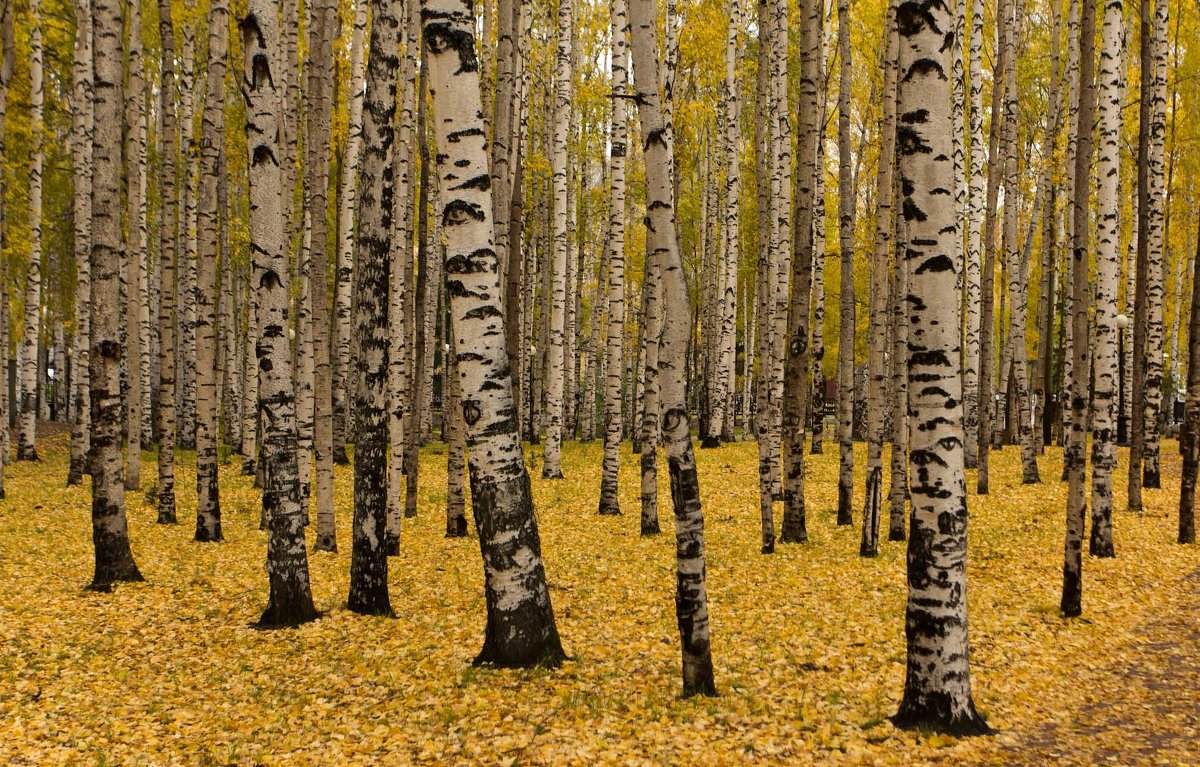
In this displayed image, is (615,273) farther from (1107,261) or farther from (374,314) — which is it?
(1107,261)

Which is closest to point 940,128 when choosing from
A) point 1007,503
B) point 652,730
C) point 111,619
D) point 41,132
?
point 652,730

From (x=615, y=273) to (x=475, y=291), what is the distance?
7.59 meters

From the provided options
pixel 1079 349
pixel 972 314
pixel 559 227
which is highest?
pixel 559 227

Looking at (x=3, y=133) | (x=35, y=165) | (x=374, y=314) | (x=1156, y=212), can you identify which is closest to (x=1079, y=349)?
(x=1156, y=212)

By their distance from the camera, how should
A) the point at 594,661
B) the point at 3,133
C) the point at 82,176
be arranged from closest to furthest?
the point at 594,661
the point at 82,176
the point at 3,133

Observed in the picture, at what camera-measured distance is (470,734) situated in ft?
17.5

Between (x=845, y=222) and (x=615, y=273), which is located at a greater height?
(x=845, y=222)

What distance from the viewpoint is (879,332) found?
11.0 m

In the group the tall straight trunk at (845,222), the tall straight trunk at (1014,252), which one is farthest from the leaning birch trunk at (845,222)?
the tall straight trunk at (1014,252)

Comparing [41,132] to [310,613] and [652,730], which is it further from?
[652,730]

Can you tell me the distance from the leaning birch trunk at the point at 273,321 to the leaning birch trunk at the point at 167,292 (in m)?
5.62

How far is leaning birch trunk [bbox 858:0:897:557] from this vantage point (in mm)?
10211

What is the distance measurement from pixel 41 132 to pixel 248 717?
52.6ft

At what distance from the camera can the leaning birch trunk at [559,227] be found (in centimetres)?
1429
